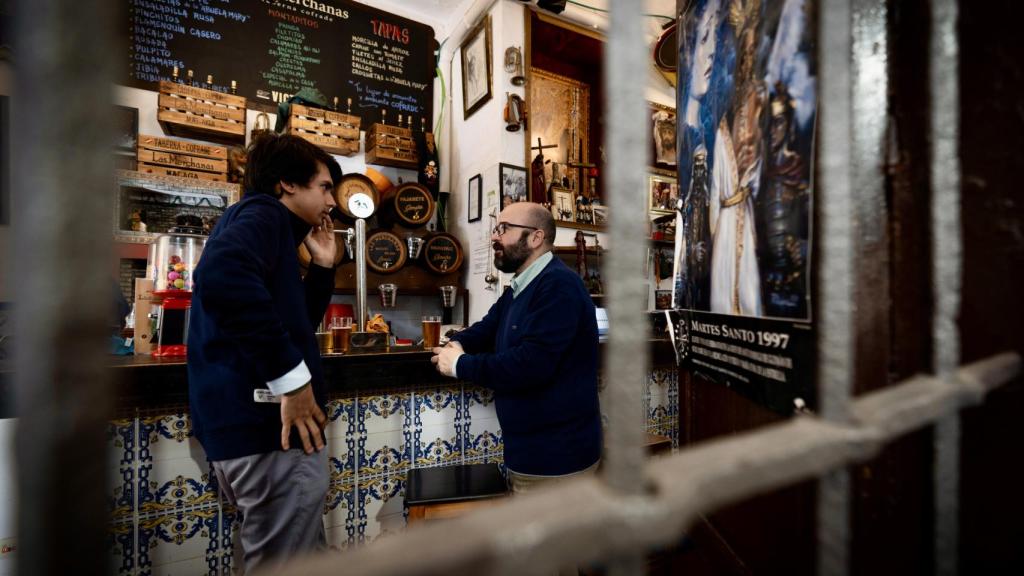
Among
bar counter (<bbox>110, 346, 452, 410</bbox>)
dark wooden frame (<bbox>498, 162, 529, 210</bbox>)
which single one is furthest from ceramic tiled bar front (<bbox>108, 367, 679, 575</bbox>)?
dark wooden frame (<bbox>498, 162, 529, 210</bbox>)

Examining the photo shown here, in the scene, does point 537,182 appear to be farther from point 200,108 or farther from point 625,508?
point 625,508

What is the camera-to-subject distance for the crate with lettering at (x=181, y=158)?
3.46 meters

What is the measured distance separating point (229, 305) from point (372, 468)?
117 cm

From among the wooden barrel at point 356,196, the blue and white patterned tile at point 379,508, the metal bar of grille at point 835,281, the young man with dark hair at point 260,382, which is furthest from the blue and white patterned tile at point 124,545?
the wooden barrel at point 356,196

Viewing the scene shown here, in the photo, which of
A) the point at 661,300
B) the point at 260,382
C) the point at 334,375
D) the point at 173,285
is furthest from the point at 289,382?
the point at 661,300

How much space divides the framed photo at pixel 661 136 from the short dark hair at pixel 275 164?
3.99 meters

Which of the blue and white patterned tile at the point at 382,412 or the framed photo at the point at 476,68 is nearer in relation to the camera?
the blue and white patterned tile at the point at 382,412

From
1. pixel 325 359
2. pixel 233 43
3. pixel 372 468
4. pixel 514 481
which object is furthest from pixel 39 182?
pixel 233 43

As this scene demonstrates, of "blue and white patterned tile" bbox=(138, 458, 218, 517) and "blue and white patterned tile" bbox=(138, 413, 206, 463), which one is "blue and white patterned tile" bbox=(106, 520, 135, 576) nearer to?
"blue and white patterned tile" bbox=(138, 458, 218, 517)

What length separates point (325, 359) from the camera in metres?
2.06

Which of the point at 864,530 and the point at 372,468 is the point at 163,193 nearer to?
the point at 372,468

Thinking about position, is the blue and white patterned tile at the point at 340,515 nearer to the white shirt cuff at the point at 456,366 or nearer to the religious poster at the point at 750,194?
the white shirt cuff at the point at 456,366

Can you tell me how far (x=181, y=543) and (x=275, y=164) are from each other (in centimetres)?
167

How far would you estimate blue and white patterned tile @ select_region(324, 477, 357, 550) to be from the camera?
2166 mm
